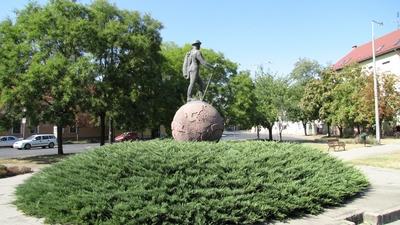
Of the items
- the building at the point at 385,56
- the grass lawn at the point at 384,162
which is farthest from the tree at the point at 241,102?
the grass lawn at the point at 384,162

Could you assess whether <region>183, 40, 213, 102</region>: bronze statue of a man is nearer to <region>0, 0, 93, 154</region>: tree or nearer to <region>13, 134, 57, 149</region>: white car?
<region>0, 0, 93, 154</region>: tree

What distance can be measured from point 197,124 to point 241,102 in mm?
33217

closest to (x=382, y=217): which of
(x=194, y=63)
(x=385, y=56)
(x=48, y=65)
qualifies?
(x=194, y=63)

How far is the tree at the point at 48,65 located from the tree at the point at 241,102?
17793mm

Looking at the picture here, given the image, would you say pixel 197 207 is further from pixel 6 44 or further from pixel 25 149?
pixel 25 149

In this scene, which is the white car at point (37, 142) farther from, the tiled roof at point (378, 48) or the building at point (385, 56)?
the tiled roof at point (378, 48)

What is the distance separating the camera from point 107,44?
107ft

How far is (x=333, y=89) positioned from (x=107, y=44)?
1354 inches

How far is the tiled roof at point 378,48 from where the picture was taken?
5700cm

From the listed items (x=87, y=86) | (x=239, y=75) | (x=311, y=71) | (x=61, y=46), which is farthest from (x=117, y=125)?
(x=311, y=71)

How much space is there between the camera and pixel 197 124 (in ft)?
44.4

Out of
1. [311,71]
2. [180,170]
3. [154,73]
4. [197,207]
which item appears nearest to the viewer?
[197,207]

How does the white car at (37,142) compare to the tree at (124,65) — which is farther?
the white car at (37,142)

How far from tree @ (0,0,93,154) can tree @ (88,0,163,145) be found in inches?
45.2
